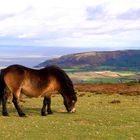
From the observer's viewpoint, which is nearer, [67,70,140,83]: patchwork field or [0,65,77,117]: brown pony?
[0,65,77,117]: brown pony

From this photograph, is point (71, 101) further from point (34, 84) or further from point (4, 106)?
point (4, 106)

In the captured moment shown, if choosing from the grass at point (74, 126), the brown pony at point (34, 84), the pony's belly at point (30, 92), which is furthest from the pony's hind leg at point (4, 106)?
the pony's belly at point (30, 92)

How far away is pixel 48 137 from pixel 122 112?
316 inches

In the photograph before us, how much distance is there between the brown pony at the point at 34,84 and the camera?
63.7ft

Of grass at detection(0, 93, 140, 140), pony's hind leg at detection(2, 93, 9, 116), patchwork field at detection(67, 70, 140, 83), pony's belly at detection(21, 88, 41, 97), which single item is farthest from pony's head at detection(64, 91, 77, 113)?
patchwork field at detection(67, 70, 140, 83)

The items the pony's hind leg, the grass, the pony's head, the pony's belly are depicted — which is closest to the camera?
the grass

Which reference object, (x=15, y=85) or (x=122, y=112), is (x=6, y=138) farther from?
(x=122, y=112)

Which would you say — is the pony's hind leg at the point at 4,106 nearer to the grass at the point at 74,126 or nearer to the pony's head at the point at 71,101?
the grass at the point at 74,126

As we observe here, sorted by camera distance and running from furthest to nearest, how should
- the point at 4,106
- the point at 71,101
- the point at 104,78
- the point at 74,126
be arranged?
1. the point at 104,78
2. the point at 71,101
3. the point at 4,106
4. the point at 74,126

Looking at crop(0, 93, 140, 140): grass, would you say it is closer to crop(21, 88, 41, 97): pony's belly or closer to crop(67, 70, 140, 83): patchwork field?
crop(21, 88, 41, 97): pony's belly

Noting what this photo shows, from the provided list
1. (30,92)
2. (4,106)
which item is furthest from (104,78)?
(4,106)

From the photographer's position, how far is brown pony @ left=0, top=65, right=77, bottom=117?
1942cm

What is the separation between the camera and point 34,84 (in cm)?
1995

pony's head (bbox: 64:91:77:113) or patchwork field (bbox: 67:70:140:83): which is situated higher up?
pony's head (bbox: 64:91:77:113)
